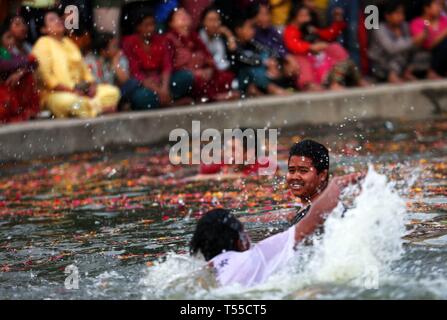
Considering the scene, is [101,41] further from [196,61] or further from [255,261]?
[255,261]

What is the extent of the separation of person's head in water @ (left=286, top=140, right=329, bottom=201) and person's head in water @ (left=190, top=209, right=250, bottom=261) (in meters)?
1.24

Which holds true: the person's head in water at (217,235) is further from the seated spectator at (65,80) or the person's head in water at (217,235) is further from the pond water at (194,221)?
the seated spectator at (65,80)

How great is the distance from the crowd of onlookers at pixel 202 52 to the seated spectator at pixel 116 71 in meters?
0.01

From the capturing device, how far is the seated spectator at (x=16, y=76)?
13.4 meters

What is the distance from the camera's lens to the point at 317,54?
15492 mm

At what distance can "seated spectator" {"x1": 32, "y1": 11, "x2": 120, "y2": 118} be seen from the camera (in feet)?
45.2

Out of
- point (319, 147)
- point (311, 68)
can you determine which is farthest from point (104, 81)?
point (319, 147)

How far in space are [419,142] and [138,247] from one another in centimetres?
492

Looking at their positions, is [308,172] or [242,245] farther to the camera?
[308,172]

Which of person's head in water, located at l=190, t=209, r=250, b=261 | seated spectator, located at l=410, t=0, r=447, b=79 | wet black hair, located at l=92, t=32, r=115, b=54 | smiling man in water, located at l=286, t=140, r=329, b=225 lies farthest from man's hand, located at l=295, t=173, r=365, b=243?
Result: seated spectator, located at l=410, t=0, r=447, b=79

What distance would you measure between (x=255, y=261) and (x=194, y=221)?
311cm

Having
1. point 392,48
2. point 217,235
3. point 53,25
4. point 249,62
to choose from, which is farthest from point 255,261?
point 392,48

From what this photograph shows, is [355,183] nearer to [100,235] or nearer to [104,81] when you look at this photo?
[100,235]
